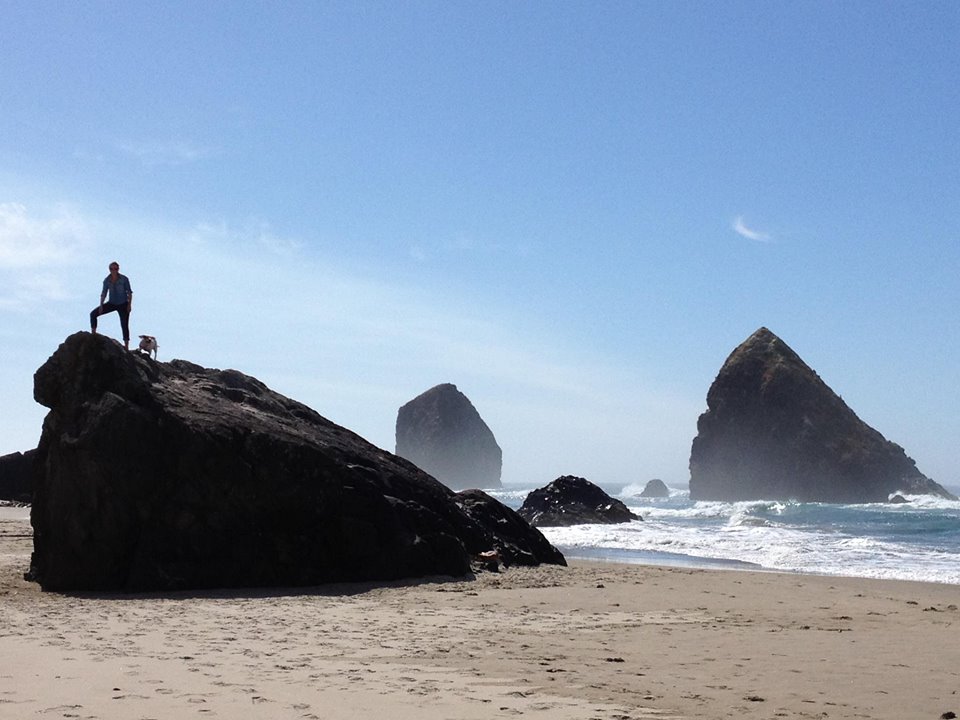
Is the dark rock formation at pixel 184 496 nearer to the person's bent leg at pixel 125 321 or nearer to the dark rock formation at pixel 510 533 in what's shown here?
the person's bent leg at pixel 125 321

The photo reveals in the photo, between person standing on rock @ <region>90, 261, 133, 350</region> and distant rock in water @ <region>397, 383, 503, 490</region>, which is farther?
distant rock in water @ <region>397, 383, 503, 490</region>

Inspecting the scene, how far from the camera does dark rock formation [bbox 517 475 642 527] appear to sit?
40.4m

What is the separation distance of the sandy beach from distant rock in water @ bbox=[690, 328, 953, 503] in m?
82.5

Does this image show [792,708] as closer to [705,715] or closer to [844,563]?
[705,715]

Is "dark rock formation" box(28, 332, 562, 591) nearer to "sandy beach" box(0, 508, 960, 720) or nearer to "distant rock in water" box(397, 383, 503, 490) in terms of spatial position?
"sandy beach" box(0, 508, 960, 720)

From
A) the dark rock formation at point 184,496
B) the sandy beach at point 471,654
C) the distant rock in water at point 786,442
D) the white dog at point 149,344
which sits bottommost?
the sandy beach at point 471,654

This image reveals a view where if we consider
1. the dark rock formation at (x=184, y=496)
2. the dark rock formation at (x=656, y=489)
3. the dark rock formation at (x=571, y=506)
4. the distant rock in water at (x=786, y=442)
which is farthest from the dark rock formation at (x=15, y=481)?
the dark rock formation at (x=656, y=489)

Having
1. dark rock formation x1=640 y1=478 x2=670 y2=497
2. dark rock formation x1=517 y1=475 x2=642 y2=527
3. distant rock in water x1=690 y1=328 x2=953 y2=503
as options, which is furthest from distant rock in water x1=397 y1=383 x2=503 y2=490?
dark rock formation x1=517 y1=475 x2=642 y2=527

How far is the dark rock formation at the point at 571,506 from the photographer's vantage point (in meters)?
40.4

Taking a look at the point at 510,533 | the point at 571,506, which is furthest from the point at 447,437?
the point at 510,533

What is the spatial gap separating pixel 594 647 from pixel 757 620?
3.49 metres

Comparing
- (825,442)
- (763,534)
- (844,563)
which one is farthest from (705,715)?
(825,442)

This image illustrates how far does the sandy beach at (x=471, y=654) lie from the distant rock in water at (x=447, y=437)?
145 m

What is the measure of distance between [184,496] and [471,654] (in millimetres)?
6999
